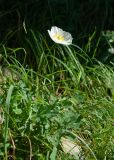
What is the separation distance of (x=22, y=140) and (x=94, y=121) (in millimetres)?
542

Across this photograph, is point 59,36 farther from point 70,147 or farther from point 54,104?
point 70,147

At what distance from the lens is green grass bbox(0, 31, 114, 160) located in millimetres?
2682

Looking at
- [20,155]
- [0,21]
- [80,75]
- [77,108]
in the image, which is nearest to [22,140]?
[20,155]

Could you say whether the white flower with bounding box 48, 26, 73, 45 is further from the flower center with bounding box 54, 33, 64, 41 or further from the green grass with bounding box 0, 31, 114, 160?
the green grass with bounding box 0, 31, 114, 160

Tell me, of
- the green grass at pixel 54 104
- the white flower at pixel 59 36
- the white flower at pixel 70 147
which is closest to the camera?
the green grass at pixel 54 104

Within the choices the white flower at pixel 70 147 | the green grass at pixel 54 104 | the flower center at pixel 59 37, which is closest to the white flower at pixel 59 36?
Answer: the flower center at pixel 59 37

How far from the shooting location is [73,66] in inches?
138

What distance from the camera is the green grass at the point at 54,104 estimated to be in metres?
2.68

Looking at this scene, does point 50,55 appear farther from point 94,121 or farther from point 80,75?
point 94,121

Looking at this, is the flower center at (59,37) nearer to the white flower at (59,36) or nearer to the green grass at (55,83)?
the white flower at (59,36)

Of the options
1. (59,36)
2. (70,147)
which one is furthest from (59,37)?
(70,147)

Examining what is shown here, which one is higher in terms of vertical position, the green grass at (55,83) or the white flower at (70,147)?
the green grass at (55,83)

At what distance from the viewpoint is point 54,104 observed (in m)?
2.71

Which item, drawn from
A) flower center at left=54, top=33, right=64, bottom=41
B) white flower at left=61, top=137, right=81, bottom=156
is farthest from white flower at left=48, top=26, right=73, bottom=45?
white flower at left=61, top=137, right=81, bottom=156
